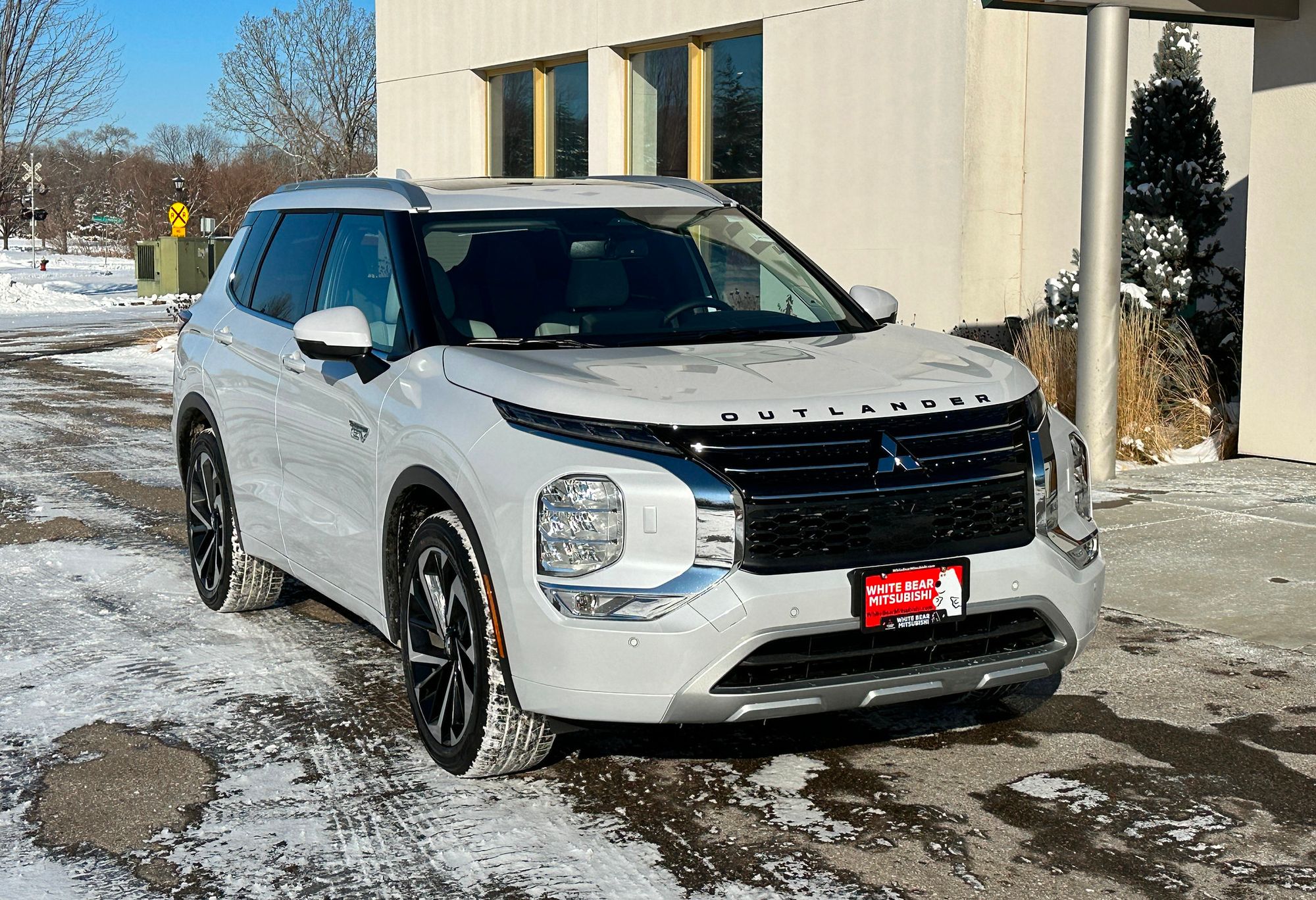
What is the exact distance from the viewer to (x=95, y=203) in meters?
110

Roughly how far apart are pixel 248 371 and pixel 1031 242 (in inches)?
390

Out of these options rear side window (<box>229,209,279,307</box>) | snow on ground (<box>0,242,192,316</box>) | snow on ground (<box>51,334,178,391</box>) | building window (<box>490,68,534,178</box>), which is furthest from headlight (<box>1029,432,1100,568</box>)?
snow on ground (<box>0,242,192,316</box>)

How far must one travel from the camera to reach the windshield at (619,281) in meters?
5.36

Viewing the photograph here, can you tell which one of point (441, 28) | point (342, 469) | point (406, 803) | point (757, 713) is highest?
point (441, 28)

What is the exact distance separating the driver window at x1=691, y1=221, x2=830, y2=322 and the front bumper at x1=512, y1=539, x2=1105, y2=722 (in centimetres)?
167

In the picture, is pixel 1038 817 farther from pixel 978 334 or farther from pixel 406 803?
pixel 978 334

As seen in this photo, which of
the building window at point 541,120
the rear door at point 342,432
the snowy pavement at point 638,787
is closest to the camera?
the snowy pavement at point 638,787

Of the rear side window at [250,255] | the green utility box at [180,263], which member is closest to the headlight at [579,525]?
the rear side window at [250,255]

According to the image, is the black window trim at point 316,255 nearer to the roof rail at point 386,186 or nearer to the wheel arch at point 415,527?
the roof rail at point 386,186

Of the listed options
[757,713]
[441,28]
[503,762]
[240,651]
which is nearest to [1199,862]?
[757,713]

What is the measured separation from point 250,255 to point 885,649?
3896 mm

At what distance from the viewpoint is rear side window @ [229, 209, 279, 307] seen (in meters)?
6.91

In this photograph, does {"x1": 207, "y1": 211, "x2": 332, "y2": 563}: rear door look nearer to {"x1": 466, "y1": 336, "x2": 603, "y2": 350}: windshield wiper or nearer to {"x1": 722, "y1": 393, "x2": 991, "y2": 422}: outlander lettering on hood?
{"x1": 466, "y1": 336, "x2": 603, "y2": 350}: windshield wiper

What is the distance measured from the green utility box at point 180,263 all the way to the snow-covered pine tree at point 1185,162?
30.6 m
